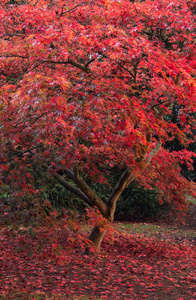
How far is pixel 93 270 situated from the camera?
20.7ft

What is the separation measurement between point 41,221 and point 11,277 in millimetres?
1329

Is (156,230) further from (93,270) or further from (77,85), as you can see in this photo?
(77,85)

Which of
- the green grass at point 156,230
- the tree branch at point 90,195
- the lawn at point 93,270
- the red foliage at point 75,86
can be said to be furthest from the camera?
the green grass at point 156,230

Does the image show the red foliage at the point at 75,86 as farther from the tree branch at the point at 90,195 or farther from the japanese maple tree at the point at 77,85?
the tree branch at the point at 90,195

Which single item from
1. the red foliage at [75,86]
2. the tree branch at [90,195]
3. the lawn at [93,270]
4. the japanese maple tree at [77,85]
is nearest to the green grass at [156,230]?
the lawn at [93,270]

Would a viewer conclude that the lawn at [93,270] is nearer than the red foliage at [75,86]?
No

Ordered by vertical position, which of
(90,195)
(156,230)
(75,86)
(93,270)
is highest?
(75,86)

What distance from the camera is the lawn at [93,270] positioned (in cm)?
510

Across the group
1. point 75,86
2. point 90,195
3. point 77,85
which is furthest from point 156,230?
point 77,85

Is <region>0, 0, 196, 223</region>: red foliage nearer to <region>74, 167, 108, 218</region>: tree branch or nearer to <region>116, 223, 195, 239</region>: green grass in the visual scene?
<region>74, 167, 108, 218</region>: tree branch

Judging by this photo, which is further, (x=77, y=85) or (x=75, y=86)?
(x=75, y=86)

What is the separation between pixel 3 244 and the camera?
841 cm

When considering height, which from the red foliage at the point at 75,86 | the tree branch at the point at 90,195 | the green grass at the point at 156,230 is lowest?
the green grass at the point at 156,230

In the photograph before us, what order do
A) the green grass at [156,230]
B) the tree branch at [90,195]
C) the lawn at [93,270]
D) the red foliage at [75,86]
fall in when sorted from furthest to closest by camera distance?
the green grass at [156,230] < the tree branch at [90,195] < the lawn at [93,270] < the red foliage at [75,86]
